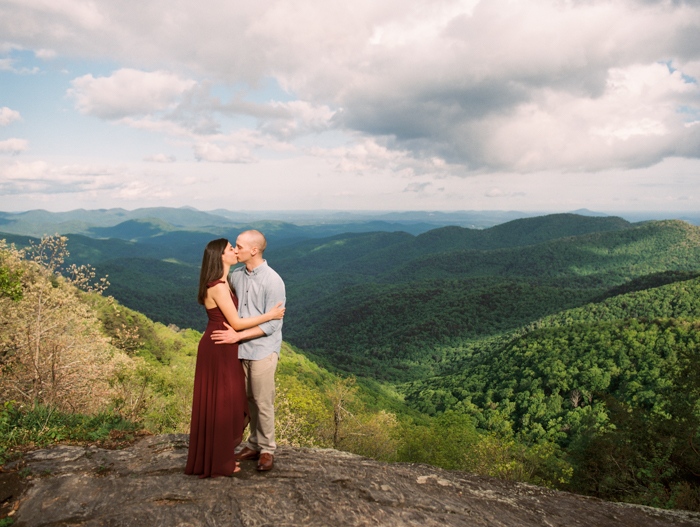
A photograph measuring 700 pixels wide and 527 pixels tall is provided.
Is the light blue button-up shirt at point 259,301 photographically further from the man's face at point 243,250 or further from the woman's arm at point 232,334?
the man's face at point 243,250

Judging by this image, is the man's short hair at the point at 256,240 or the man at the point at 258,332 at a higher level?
the man's short hair at the point at 256,240

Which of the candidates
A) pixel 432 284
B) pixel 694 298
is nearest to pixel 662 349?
pixel 694 298

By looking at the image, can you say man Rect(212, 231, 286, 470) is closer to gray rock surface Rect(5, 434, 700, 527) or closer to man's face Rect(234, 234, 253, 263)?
man's face Rect(234, 234, 253, 263)

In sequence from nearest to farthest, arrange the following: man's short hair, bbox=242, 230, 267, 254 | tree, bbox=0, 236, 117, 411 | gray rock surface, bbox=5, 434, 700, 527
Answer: gray rock surface, bbox=5, 434, 700, 527
man's short hair, bbox=242, 230, 267, 254
tree, bbox=0, 236, 117, 411

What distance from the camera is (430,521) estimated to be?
5.22 metres

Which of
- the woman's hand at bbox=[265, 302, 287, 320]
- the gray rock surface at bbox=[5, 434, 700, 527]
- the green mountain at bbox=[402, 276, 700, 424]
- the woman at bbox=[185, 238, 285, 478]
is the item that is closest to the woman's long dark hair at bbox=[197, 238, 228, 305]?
the woman at bbox=[185, 238, 285, 478]

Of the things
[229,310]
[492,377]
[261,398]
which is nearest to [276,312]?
[229,310]

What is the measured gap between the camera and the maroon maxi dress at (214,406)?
5.40m

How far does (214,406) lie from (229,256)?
8.01 feet

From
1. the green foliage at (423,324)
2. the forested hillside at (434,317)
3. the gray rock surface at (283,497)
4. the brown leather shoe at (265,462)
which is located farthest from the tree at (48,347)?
the forested hillside at (434,317)

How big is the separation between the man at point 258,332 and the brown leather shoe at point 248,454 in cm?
31

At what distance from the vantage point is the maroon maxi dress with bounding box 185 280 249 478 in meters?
5.40

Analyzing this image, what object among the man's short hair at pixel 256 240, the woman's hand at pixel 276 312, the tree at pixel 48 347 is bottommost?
the tree at pixel 48 347

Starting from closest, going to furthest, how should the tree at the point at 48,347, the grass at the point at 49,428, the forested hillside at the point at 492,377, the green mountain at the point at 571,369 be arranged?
the grass at the point at 49,428, the tree at the point at 48,347, the forested hillside at the point at 492,377, the green mountain at the point at 571,369
